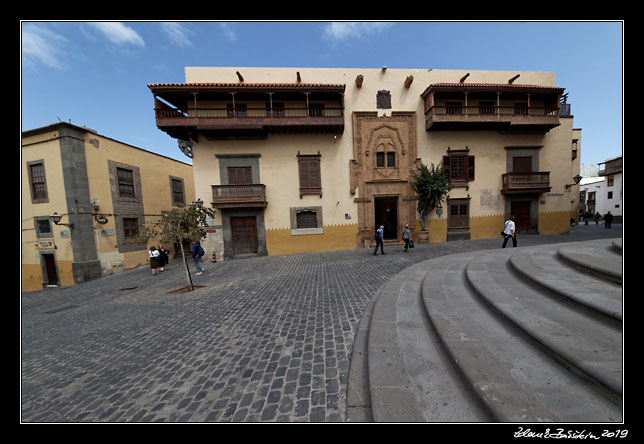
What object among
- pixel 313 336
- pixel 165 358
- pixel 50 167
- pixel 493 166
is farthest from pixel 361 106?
pixel 50 167

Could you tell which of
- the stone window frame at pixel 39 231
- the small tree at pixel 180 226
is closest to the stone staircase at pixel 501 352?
the small tree at pixel 180 226

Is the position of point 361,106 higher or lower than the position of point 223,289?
higher

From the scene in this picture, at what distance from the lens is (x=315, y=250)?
46.3 feet

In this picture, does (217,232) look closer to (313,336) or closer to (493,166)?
(313,336)

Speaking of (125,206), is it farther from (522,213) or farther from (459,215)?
(522,213)

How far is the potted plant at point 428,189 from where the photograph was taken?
1370 cm

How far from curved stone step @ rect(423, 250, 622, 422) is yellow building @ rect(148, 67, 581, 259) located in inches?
432

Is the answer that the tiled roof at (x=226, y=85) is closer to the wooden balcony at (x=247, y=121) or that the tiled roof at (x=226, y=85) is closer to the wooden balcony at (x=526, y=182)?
the wooden balcony at (x=247, y=121)

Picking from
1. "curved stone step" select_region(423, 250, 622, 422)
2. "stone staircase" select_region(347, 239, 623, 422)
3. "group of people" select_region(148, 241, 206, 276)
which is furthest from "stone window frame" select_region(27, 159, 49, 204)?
"curved stone step" select_region(423, 250, 622, 422)

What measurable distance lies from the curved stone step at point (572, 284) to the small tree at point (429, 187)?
843 centimetres

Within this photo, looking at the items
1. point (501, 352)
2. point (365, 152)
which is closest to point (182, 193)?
point (365, 152)

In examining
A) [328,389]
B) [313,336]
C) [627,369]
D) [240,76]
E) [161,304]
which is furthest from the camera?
[240,76]

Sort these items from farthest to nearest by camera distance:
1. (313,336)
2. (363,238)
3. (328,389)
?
1. (363,238)
2. (313,336)
3. (328,389)

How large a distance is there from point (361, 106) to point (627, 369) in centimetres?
1551
